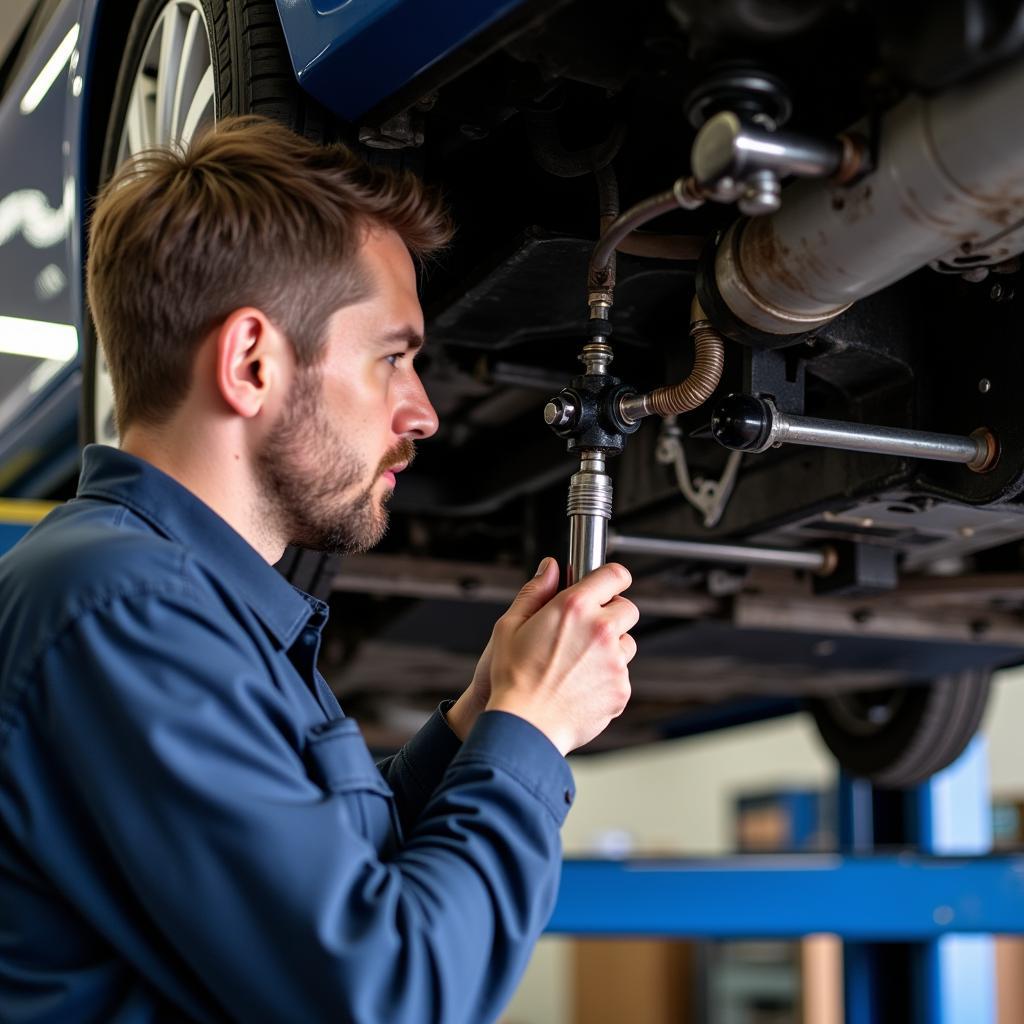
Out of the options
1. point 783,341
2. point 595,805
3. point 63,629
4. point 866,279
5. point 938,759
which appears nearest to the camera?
point 63,629

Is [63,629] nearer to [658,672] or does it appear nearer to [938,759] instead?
[658,672]

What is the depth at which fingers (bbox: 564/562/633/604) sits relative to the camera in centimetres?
90

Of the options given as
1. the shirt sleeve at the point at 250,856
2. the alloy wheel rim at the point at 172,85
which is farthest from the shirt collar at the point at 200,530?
the alloy wheel rim at the point at 172,85

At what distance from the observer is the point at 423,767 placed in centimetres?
105

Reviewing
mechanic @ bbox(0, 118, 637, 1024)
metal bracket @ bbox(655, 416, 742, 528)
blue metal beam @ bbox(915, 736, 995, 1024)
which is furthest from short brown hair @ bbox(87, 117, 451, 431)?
blue metal beam @ bbox(915, 736, 995, 1024)

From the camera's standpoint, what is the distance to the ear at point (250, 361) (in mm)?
888

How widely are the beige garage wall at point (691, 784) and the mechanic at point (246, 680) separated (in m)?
6.55

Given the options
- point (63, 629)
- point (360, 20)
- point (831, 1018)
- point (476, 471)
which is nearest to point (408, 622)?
point (476, 471)

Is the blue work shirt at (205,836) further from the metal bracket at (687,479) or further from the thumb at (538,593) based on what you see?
the metal bracket at (687,479)

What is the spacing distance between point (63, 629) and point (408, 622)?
1.49 metres

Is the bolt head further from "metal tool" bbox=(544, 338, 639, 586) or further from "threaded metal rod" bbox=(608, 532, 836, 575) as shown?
"threaded metal rod" bbox=(608, 532, 836, 575)

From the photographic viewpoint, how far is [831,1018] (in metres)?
6.23

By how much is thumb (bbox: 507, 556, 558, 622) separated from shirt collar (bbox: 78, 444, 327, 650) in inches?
6.6

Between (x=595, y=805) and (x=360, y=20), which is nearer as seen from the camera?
(x=360, y=20)
